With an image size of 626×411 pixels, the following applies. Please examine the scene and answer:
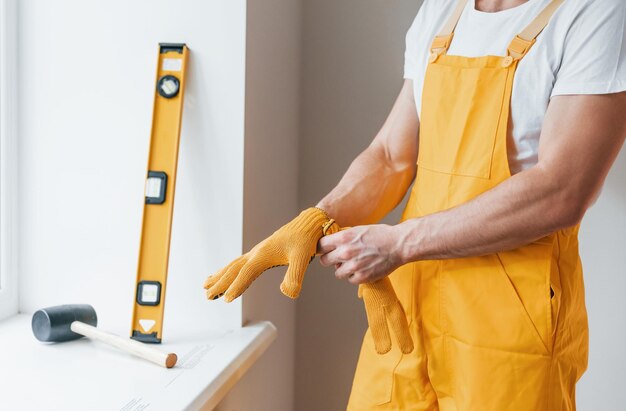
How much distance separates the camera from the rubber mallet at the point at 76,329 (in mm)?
1354

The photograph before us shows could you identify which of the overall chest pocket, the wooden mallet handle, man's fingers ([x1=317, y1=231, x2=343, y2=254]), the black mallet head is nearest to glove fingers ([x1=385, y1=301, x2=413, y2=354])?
man's fingers ([x1=317, y1=231, x2=343, y2=254])

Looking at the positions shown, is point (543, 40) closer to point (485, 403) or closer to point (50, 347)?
point (485, 403)

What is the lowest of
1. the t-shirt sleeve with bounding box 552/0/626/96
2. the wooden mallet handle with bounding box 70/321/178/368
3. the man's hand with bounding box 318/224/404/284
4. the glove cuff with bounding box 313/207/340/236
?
the wooden mallet handle with bounding box 70/321/178/368

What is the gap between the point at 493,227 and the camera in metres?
1.11

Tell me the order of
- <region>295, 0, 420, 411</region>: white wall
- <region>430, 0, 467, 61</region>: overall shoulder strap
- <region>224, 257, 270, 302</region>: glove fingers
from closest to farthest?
<region>224, 257, 270, 302</region>: glove fingers
<region>430, 0, 467, 61</region>: overall shoulder strap
<region>295, 0, 420, 411</region>: white wall

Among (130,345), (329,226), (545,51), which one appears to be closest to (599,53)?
(545,51)

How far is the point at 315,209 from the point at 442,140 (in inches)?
10.5

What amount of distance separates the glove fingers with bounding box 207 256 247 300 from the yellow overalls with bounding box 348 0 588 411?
315mm

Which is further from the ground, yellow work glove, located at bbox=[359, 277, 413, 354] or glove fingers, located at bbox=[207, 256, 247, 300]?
glove fingers, located at bbox=[207, 256, 247, 300]

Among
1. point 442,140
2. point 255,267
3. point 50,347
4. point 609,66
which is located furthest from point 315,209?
point 50,347

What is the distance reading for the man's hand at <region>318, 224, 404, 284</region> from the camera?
1.17m

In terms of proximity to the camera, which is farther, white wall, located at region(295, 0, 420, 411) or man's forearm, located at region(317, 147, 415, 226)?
white wall, located at region(295, 0, 420, 411)

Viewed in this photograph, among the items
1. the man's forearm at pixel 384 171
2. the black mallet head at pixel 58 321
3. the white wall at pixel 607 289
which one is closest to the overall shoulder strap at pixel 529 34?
the man's forearm at pixel 384 171

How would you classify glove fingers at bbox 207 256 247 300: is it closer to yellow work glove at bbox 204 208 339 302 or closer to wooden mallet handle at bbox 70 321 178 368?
yellow work glove at bbox 204 208 339 302
